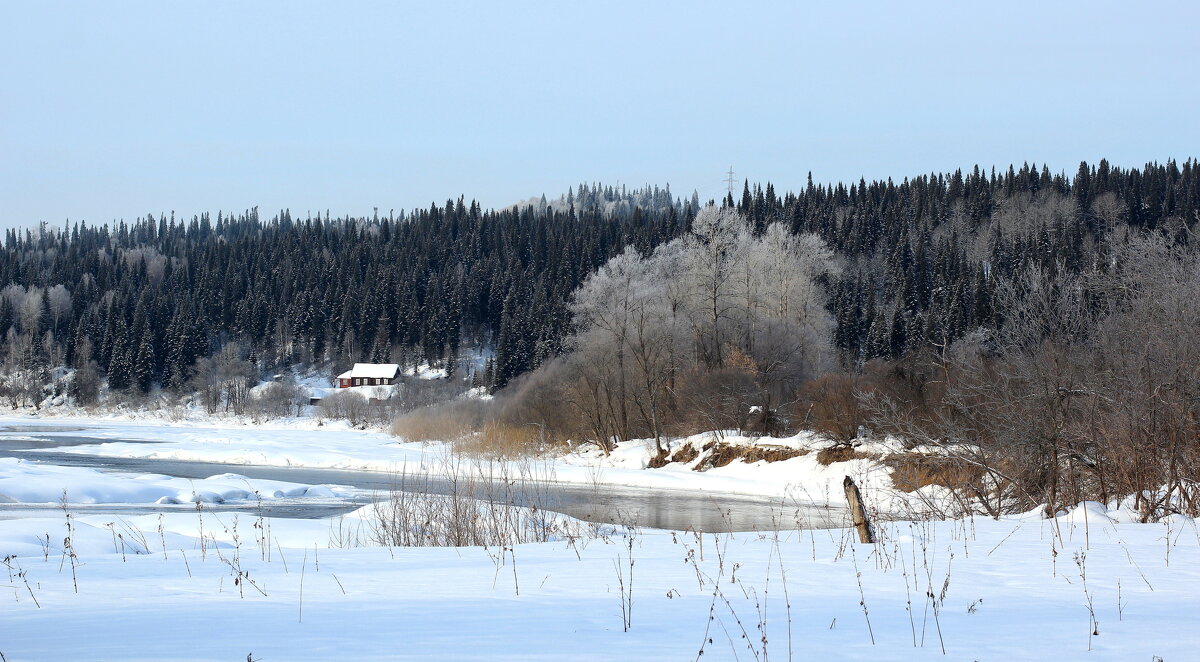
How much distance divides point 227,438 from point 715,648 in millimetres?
54194

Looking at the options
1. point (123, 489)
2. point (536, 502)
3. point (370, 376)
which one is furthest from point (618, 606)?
point (370, 376)

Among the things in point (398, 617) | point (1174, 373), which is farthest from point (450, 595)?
point (1174, 373)

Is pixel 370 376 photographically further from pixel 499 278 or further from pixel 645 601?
pixel 645 601

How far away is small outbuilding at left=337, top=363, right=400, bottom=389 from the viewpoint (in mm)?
93562

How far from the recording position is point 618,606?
581cm

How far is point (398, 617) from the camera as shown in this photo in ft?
17.5

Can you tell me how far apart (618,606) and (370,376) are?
91078 millimetres

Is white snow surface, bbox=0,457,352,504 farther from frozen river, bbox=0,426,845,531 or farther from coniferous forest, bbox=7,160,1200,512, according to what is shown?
coniferous forest, bbox=7,160,1200,512

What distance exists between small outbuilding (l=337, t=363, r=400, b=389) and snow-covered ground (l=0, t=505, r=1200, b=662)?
86.5m

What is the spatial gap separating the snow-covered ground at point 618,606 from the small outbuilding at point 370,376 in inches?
3404

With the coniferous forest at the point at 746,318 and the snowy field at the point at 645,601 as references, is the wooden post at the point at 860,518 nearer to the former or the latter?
the snowy field at the point at 645,601

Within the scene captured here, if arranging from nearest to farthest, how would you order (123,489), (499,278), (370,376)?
(123,489), (370,376), (499,278)

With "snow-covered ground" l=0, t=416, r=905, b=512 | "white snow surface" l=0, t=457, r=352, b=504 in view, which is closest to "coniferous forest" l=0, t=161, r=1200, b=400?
"snow-covered ground" l=0, t=416, r=905, b=512

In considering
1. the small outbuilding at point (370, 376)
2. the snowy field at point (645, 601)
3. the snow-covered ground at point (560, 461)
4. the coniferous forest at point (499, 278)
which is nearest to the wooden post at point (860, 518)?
the snowy field at point (645, 601)
